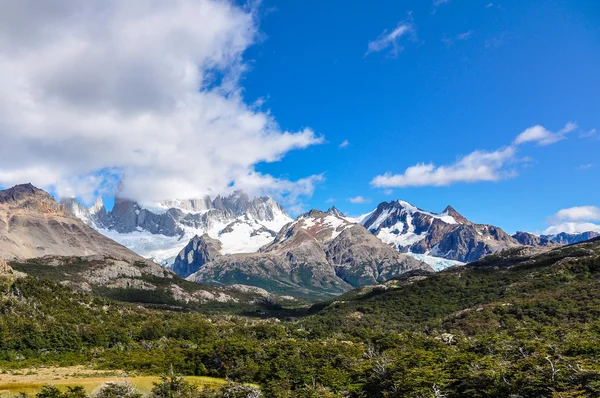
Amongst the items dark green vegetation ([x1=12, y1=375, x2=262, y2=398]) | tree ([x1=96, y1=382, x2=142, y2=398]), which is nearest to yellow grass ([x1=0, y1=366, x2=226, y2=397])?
dark green vegetation ([x1=12, y1=375, x2=262, y2=398])

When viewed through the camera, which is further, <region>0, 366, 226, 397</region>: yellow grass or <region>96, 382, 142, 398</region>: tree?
<region>0, 366, 226, 397</region>: yellow grass

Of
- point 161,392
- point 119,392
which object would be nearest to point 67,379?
point 161,392

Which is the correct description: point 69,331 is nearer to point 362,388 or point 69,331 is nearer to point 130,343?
point 130,343

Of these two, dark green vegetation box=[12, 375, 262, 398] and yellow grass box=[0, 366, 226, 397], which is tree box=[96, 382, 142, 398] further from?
yellow grass box=[0, 366, 226, 397]

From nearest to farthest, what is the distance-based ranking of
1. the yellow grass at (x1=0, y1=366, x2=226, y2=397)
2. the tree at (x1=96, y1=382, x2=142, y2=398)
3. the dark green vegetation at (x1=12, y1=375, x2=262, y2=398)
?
the tree at (x1=96, y1=382, x2=142, y2=398)
the dark green vegetation at (x1=12, y1=375, x2=262, y2=398)
the yellow grass at (x1=0, y1=366, x2=226, y2=397)

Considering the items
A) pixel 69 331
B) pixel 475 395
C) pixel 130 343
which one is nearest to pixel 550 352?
pixel 475 395

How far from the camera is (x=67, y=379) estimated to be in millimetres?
117125

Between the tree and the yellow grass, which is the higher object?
the tree

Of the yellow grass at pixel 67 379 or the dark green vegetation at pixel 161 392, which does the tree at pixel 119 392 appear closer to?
the dark green vegetation at pixel 161 392

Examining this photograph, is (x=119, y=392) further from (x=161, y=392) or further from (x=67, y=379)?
(x=67, y=379)

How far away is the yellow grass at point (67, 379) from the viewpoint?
104 metres

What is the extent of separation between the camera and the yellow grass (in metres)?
104

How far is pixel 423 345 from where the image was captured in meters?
156

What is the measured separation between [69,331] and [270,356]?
11112cm
